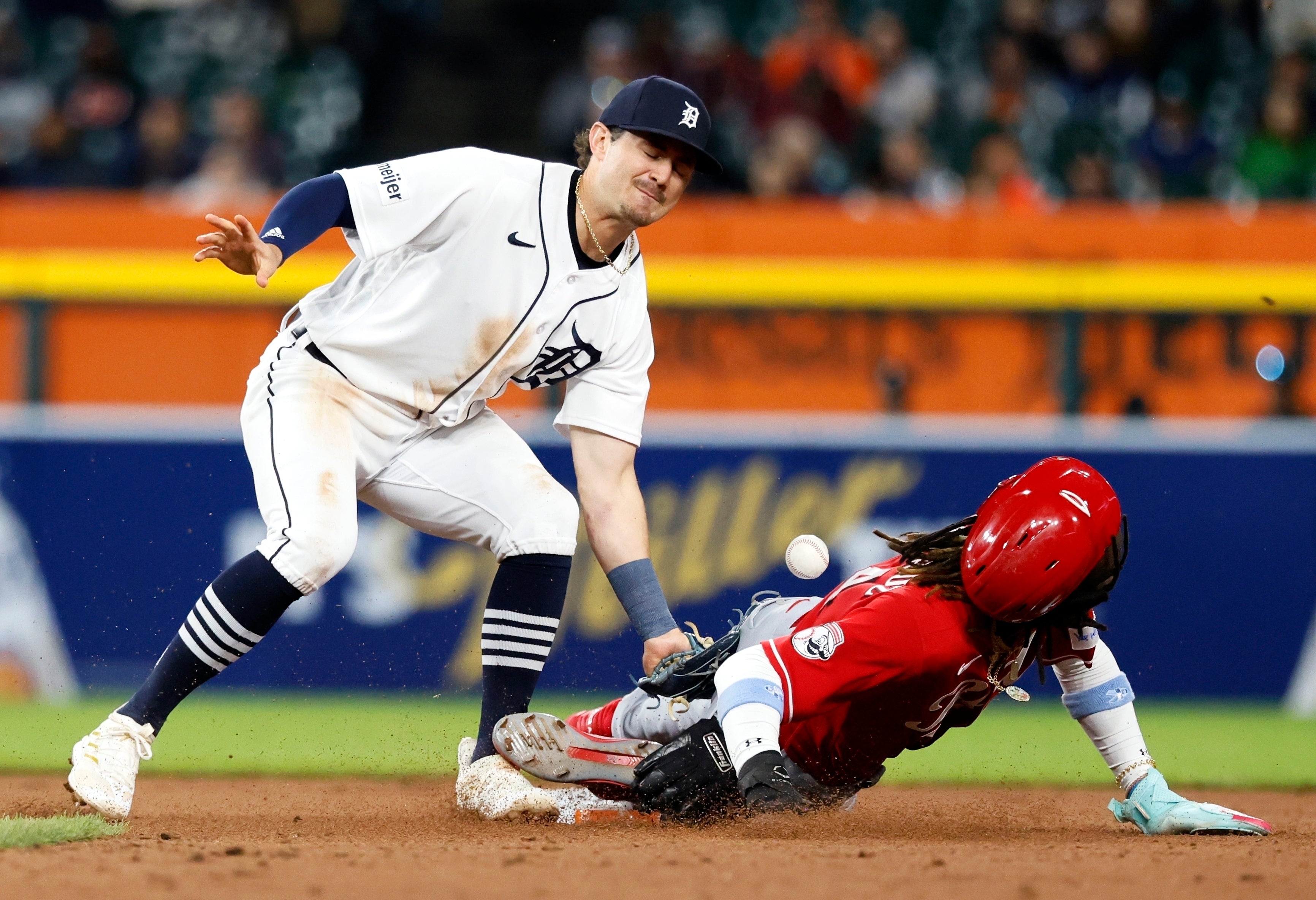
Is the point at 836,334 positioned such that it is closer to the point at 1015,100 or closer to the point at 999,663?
the point at 1015,100

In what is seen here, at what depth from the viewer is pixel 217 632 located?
443cm

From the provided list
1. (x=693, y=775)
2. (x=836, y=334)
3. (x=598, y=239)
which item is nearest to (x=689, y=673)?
(x=693, y=775)

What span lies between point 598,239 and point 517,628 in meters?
1.18

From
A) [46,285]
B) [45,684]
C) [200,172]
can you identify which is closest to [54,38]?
[200,172]

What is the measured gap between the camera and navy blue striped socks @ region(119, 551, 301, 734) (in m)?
4.40

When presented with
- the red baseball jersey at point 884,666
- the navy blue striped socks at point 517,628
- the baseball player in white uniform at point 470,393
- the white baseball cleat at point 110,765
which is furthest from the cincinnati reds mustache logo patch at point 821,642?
the white baseball cleat at point 110,765

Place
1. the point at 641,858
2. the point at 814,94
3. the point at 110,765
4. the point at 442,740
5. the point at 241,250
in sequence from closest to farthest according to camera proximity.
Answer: the point at 641,858, the point at 241,250, the point at 110,765, the point at 442,740, the point at 814,94

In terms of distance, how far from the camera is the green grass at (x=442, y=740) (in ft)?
21.2

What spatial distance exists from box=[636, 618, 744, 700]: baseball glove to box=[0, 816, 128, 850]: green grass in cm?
148

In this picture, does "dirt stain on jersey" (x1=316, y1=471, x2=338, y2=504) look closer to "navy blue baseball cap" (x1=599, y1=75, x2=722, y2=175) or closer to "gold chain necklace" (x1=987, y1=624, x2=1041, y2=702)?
"navy blue baseball cap" (x1=599, y1=75, x2=722, y2=175)

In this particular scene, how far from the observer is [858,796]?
5.66 meters

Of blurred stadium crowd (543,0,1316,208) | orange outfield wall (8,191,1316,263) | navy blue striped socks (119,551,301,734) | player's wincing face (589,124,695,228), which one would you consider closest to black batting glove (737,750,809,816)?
navy blue striped socks (119,551,301,734)

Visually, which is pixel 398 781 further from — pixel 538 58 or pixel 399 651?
pixel 538 58

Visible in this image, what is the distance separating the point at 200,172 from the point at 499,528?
6425 millimetres
